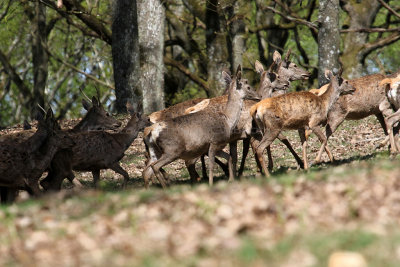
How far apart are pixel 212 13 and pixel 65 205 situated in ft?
57.3

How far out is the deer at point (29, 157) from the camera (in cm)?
1096

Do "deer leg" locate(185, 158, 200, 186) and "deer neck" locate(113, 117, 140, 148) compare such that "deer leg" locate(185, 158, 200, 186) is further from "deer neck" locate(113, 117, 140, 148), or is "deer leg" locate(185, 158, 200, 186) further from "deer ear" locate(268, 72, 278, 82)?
"deer ear" locate(268, 72, 278, 82)

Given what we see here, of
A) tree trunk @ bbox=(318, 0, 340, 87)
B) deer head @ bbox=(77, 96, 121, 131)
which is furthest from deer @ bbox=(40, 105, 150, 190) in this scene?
tree trunk @ bbox=(318, 0, 340, 87)

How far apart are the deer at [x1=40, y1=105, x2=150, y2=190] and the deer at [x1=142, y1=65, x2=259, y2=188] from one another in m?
0.91

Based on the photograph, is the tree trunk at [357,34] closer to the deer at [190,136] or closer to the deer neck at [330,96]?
the deer neck at [330,96]

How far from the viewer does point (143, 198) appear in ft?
24.2

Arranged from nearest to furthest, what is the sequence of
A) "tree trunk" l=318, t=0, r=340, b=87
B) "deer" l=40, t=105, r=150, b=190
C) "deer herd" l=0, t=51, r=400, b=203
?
"deer herd" l=0, t=51, r=400, b=203 → "deer" l=40, t=105, r=150, b=190 → "tree trunk" l=318, t=0, r=340, b=87

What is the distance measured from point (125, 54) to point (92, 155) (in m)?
8.79

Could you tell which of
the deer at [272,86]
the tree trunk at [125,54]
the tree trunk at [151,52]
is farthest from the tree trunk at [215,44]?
the deer at [272,86]

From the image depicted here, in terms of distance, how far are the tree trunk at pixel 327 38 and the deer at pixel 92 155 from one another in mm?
8615

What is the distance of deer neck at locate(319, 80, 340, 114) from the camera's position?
44.9ft

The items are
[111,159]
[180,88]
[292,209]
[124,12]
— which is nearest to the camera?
[292,209]

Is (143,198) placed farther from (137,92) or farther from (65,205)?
(137,92)

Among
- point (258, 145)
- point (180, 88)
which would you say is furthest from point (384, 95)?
point (180, 88)
